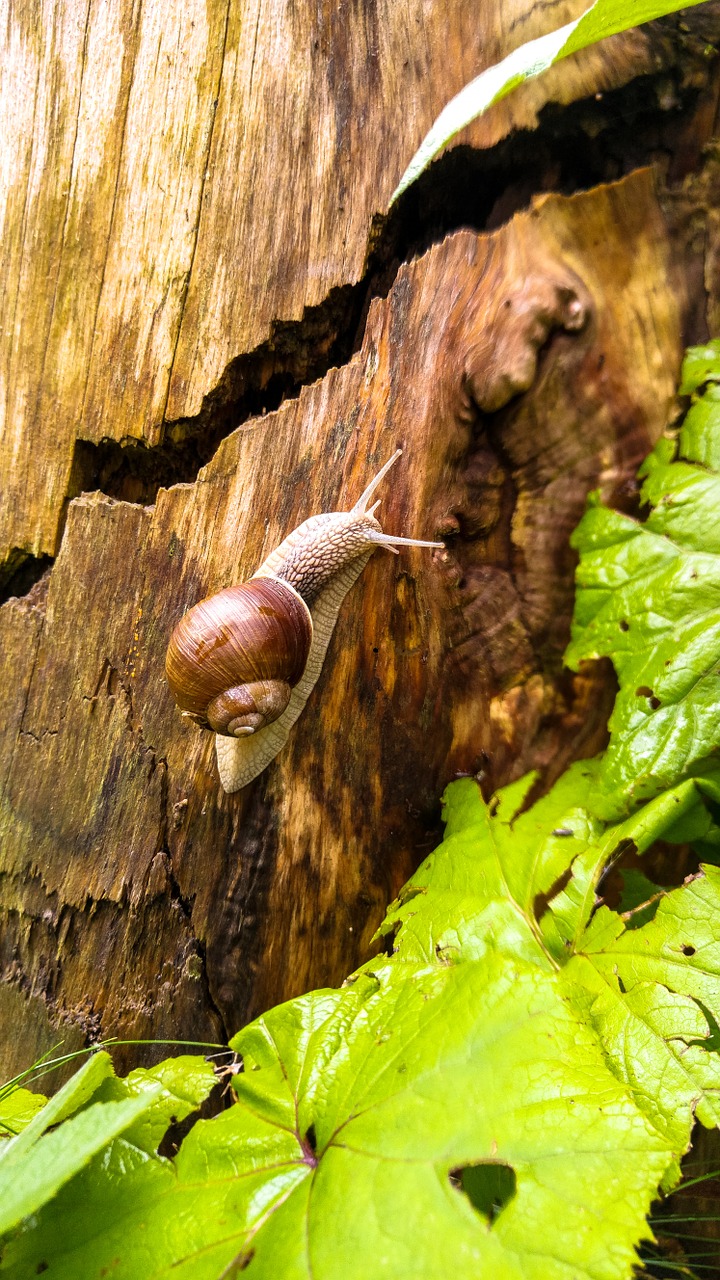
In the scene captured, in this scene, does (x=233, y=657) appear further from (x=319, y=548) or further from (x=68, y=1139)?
(x=68, y=1139)

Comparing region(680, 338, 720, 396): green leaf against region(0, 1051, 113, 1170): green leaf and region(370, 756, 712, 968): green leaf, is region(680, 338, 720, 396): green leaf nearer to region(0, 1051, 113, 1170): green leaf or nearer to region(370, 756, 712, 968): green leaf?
region(370, 756, 712, 968): green leaf

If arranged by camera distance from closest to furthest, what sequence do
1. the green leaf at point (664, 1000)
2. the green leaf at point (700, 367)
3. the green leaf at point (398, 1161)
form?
the green leaf at point (398, 1161)
the green leaf at point (664, 1000)
the green leaf at point (700, 367)

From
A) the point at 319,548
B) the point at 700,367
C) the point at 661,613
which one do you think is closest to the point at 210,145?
the point at 319,548

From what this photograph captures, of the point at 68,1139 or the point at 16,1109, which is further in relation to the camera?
the point at 16,1109

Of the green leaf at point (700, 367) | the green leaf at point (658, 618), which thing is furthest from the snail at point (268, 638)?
the green leaf at point (700, 367)

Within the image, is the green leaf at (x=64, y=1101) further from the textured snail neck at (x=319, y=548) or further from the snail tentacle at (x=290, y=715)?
the textured snail neck at (x=319, y=548)

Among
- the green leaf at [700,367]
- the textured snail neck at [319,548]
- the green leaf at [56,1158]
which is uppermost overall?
the green leaf at [700,367]

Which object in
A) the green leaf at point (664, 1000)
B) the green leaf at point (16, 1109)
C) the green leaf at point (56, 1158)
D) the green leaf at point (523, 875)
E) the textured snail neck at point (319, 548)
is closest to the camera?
the green leaf at point (56, 1158)

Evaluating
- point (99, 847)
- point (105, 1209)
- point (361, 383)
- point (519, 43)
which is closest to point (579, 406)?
point (361, 383)
